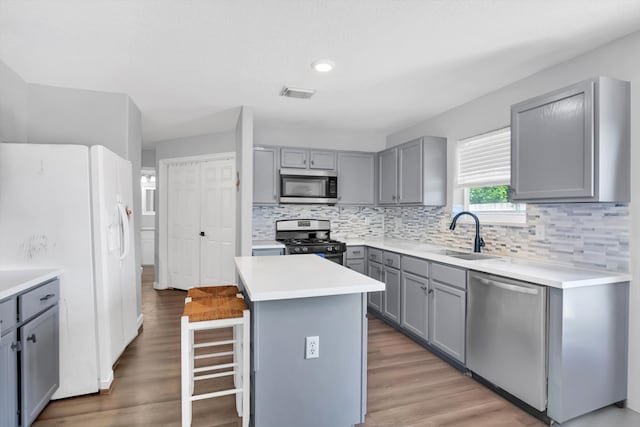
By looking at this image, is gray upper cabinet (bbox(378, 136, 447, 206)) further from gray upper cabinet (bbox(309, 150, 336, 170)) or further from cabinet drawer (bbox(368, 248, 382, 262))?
gray upper cabinet (bbox(309, 150, 336, 170))

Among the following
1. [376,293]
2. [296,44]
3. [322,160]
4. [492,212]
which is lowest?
[376,293]

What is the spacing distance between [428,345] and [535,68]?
2416 millimetres

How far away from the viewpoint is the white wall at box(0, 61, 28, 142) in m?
2.53

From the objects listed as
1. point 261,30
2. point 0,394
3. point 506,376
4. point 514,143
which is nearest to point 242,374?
point 0,394

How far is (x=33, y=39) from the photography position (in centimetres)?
213

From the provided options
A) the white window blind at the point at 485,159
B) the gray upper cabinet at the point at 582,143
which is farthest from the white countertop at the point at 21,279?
the white window blind at the point at 485,159

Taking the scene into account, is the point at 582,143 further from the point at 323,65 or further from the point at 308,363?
the point at 308,363

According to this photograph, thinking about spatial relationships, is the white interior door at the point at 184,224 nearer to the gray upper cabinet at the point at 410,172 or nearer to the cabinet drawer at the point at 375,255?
the cabinet drawer at the point at 375,255

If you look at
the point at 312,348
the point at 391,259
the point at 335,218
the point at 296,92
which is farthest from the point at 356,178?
the point at 312,348

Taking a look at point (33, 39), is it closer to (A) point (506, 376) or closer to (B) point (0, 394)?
(B) point (0, 394)

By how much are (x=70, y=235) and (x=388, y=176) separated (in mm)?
3342

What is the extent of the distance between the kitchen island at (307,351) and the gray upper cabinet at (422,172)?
210 cm

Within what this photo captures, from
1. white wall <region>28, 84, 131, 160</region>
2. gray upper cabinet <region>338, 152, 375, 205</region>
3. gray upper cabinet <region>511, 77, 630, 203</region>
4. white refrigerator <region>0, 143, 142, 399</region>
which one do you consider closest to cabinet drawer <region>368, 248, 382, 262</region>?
gray upper cabinet <region>338, 152, 375, 205</region>

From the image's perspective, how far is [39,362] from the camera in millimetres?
1980
